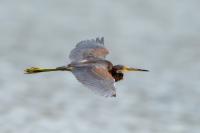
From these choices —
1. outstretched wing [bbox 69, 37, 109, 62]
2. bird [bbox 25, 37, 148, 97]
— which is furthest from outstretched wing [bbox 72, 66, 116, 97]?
outstretched wing [bbox 69, 37, 109, 62]

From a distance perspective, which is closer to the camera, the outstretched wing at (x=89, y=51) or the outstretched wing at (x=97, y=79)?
the outstretched wing at (x=97, y=79)

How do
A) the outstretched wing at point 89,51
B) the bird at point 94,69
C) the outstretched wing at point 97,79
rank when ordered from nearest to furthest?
1. the outstretched wing at point 97,79
2. the bird at point 94,69
3. the outstretched wing at point 89,51

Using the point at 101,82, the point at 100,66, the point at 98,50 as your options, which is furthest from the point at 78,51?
the point at 101,82

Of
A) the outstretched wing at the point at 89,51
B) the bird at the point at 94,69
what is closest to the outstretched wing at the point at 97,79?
the bird at the point at 94,69

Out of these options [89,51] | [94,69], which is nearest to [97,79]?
[94,69]

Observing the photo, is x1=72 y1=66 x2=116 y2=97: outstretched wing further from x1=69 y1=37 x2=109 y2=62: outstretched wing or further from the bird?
x1=69 y1=37 x2=109 y2=62: outstretched wing

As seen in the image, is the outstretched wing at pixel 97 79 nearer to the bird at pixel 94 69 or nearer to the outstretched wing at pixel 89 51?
the bird at pixel 94 69
